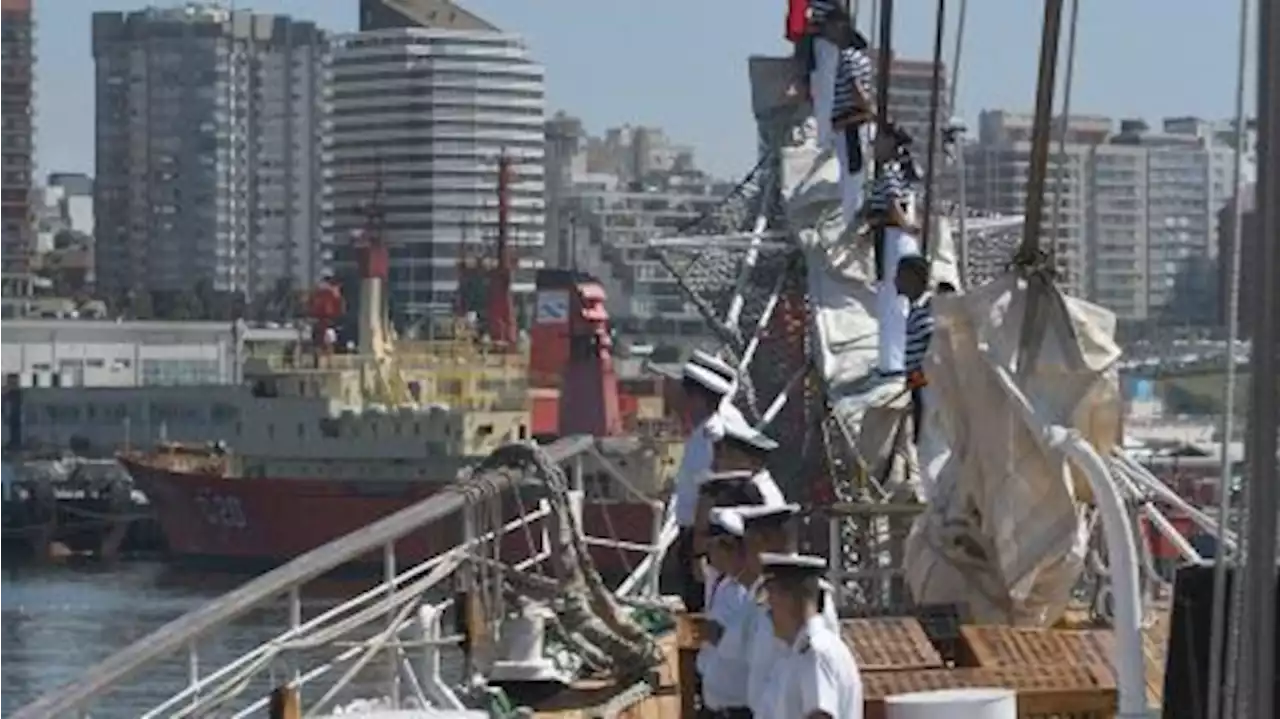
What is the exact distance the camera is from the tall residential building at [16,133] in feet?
487

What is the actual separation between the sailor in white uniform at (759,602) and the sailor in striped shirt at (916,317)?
3.62 meters

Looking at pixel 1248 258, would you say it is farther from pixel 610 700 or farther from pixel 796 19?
pixel 796 19

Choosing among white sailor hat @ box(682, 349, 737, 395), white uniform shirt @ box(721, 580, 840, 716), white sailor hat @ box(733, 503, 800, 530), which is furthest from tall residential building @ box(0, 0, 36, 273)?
white sailor hat @ box(733, 503, 800, 530)

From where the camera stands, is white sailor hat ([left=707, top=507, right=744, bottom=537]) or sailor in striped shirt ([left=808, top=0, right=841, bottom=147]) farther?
sailor in striped shirt ([left=808, top=0, right=841, bottom=147])

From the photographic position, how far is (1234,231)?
17.0 ft

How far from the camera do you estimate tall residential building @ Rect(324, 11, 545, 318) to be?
139 metres

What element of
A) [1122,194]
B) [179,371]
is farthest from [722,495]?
[179,371]

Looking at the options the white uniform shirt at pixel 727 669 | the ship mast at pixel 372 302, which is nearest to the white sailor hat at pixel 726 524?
the white uniform shirt at pixel 727 669

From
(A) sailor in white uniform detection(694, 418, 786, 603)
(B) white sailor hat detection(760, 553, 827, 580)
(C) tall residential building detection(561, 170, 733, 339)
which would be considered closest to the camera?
(B) white sailor hat detection(760, 553, 827, 580)

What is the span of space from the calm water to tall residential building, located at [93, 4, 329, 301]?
80929 mm

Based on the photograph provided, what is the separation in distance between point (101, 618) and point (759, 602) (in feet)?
161

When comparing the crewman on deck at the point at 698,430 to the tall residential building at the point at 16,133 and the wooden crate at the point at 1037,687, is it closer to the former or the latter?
the wooden crate at the point at 1037,687

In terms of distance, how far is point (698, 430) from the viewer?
8375 mm

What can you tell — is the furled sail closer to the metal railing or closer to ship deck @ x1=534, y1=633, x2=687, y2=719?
ship deck @ x1=534, y1=633, x2=687, y2=719
